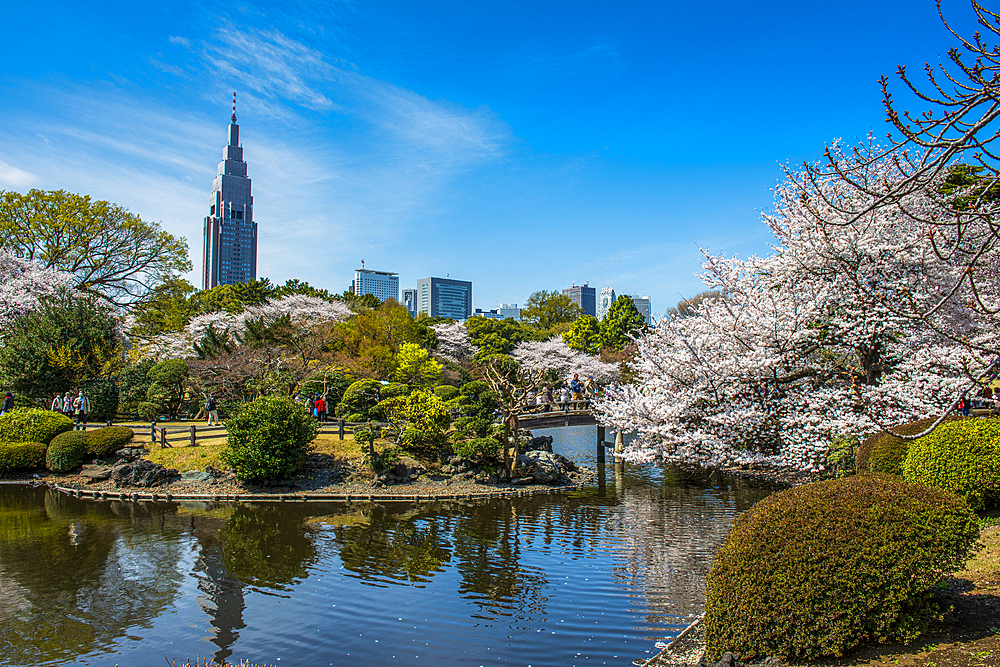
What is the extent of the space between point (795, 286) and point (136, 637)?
1262 centimetres

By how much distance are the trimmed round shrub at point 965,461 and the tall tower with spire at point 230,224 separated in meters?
173

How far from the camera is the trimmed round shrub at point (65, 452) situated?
20734mm

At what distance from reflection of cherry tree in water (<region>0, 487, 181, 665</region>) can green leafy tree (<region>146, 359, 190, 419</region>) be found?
10.1 meters

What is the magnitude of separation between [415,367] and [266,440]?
1383cm

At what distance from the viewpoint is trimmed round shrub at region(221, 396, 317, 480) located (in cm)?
1878

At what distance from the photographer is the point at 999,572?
6.42 m

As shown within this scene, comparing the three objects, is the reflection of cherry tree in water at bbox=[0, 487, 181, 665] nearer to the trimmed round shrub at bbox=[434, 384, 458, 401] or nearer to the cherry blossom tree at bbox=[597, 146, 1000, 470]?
the cherry blossom tree at bbox=[597, 146, 1000, 470]

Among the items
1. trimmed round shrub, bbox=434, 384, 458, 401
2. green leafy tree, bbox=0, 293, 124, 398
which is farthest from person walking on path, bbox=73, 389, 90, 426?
trimmed round shrub, bbox=434, 384, 458, 401

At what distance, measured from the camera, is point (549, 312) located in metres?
62.0

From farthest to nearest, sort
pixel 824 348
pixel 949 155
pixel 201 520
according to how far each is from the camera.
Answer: pixel 201 520
pixel 824 348
pixel 949 155

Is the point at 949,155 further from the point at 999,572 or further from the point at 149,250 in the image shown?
the point at 149,250

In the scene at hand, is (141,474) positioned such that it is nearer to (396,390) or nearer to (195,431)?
(195,431)

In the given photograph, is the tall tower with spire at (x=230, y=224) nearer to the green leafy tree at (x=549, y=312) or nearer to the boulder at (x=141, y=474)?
the green leafy tree at (x=549, y=312)

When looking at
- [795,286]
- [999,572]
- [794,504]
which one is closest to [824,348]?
[795,286]
